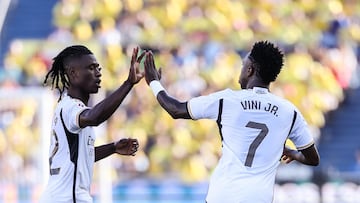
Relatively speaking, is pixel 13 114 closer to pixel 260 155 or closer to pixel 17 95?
pixel 17 95

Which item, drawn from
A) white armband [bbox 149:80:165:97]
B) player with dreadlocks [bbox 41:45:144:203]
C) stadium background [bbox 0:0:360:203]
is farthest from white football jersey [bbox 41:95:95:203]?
stadium background [bbox 0:0:360:203]

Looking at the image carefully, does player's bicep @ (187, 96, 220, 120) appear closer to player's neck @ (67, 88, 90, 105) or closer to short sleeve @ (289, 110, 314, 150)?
short sleeve @ (289, 110, 314, 150)

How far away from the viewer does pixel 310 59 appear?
17484 millimetres

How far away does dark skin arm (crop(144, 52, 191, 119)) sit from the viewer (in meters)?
5.97

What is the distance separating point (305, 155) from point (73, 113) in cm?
155

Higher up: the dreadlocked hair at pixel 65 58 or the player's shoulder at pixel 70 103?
the dreadlocked hair at pixel 65 58

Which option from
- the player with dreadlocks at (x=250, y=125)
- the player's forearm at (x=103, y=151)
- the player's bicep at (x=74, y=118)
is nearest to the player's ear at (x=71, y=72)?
the player's bicep at (x=74, y=118)

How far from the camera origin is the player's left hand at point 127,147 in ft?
21.5

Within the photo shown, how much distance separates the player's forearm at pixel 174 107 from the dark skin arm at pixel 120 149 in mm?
616

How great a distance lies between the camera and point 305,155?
623 centimetres

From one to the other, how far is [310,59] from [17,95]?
21.6 feet

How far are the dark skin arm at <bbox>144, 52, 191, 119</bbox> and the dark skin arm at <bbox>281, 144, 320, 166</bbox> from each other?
82 cm

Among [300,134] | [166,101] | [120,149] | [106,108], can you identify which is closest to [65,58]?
[106,108]

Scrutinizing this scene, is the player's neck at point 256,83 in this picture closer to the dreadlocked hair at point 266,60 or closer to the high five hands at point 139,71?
the dreadlocked hair at point 266,60
